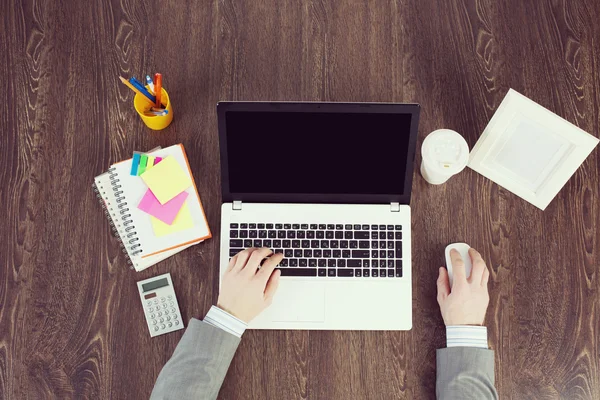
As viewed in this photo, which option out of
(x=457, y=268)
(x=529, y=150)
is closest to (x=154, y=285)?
(x=457, y=268)

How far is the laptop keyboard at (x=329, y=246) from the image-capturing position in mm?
1212

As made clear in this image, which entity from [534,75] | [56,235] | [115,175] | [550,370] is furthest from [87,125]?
[550,370]

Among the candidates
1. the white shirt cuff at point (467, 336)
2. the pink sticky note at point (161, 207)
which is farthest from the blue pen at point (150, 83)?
the white shirt cuff at point (467, 336)

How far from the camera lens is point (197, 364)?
1.13 metres

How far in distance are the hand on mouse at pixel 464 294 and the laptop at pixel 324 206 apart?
0.26 ft

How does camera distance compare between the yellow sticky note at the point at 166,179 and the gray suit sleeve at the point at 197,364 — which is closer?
the gray suit sleeve at the point at 197,364

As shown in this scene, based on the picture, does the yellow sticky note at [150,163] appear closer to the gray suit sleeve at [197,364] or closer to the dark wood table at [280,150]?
the dark wood table at [280,150]

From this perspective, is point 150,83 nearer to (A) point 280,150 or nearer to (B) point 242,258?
(A) point 280,150

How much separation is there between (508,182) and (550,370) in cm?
43

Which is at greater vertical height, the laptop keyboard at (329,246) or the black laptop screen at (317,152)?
the black laptop screen at (317,152)

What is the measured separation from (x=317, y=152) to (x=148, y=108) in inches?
16.5

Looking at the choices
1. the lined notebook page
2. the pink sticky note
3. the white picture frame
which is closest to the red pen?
the lined notebook page

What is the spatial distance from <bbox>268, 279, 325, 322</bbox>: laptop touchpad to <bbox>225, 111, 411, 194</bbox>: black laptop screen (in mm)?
218

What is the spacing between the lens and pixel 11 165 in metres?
1.29
